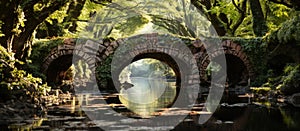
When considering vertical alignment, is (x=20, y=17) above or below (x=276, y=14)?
below

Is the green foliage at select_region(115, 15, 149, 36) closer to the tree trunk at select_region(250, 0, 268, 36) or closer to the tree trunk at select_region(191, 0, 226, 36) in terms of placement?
the tree trunk at select_region(191, 0, 226, 36)

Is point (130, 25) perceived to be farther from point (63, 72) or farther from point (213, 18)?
point (63, 72)

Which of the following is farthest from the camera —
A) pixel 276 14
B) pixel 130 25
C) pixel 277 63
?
pixel 130 25

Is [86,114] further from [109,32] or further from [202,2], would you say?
[109,32]

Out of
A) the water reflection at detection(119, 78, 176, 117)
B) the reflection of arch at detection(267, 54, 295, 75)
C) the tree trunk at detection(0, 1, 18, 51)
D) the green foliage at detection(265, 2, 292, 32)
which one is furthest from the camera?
the green foliage at detection(265, 2, 292, 32)

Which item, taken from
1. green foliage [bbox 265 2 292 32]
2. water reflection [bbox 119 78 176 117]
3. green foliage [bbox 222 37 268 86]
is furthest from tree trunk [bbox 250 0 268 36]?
water reflection [bbox 119 78 176 117]

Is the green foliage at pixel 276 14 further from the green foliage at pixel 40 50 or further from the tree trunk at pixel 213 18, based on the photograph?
the green foliage at pixel 40 50

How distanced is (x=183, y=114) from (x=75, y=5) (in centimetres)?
1380

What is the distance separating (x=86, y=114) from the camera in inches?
400

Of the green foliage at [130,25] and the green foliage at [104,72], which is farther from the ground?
the green foliage at [130,25]

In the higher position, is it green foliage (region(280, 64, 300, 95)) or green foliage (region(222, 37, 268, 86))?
green foliage (region(222, 37, 268, 86))

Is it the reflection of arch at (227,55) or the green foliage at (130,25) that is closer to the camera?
the reflection of arch at (227,55)

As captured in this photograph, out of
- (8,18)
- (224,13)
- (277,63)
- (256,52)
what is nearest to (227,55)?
(256,52)

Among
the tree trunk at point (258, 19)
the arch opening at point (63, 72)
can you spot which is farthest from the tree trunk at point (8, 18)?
the tree trunk at point (258, 19)
